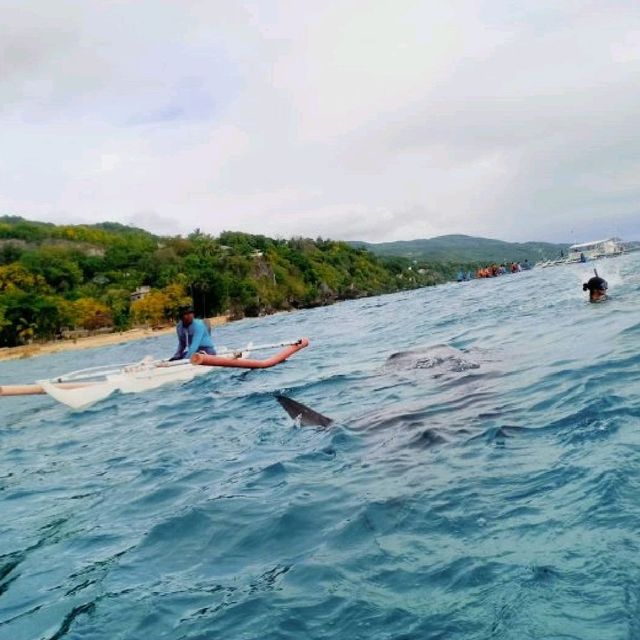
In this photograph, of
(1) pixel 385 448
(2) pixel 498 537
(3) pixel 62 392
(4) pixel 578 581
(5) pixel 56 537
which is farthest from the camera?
(3) pixel 62 392

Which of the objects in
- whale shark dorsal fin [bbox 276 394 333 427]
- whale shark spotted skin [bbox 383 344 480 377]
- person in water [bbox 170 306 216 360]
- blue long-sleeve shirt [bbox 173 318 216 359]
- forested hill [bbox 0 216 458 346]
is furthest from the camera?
forested hill [bbox 0 216 458 346]

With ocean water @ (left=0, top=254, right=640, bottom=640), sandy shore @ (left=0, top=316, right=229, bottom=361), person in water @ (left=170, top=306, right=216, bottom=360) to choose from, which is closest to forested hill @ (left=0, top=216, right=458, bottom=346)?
sandy shore @ (left=0, top=316, right=229, bottom=361)

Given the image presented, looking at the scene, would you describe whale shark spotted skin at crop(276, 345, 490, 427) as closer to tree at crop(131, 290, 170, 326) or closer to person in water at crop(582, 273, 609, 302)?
person in water at crop(582, 273, 609, 302)

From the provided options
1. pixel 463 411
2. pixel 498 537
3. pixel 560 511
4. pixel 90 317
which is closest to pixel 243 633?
pixel 498 537

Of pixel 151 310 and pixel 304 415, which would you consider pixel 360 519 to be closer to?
pixel 304 415

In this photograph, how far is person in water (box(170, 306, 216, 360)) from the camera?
13141 millimetres

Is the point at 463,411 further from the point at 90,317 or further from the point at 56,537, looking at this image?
the point at 90,317

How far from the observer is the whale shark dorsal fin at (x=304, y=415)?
9.19 metres

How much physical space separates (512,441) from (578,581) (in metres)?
3.04

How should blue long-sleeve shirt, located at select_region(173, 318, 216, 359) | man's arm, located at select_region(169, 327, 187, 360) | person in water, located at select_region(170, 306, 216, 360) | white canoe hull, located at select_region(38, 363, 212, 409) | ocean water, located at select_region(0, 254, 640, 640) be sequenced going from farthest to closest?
1. white canoe hull, located at select_region(38, 363, 212, 409)
2. man's arm, located at select_region(169, 327, 187, 360)
3. blue long-sleeve shirt, located at select_region(173, 318, 216, 359)
4. person in water, located at select_region(170, 306, 216, 360)
5. ocean water, located at select_region(0, 254, 640, 640)

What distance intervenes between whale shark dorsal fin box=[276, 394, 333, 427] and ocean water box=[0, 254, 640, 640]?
6.7 inches

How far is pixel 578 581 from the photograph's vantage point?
3.77 metres

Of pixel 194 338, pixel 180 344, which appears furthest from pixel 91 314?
pixel 194 338

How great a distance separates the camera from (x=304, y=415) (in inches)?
370
